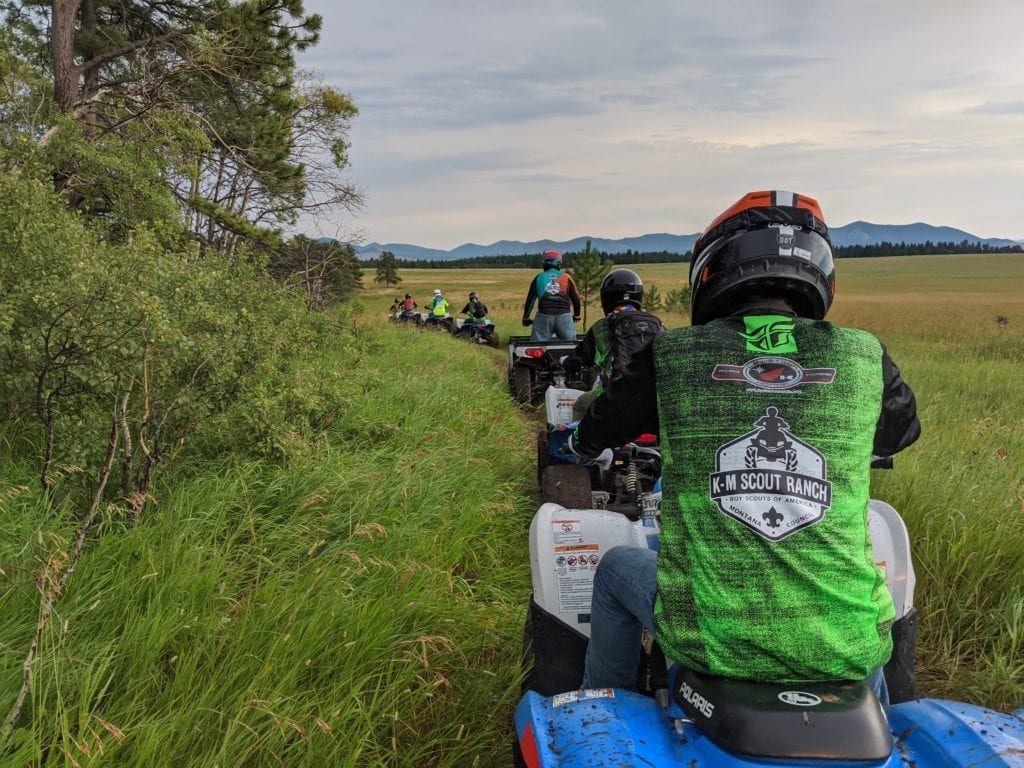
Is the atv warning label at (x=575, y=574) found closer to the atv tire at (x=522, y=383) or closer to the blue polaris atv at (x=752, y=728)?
the blue polaris atv at (x=752, y=728)

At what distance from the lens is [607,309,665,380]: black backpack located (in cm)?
470

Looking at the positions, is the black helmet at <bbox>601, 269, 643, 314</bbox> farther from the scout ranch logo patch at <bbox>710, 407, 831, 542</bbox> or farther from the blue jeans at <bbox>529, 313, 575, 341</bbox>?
the blue jeans at <bbox>529, 313, 575, 341</bbox>

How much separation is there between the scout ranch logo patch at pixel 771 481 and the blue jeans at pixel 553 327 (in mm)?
7932

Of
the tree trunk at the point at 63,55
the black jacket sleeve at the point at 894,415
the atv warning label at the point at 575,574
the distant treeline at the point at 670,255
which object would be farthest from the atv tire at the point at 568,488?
the distant treeline at the point at 670,255

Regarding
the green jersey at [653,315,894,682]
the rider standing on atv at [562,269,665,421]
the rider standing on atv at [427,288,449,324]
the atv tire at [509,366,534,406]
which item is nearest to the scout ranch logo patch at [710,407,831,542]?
the green jersey at [653,315,894,682]

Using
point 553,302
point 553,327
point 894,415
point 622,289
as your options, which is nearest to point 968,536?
point 894,415

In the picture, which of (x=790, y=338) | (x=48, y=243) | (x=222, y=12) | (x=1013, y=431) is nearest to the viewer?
(x=790, y=338)

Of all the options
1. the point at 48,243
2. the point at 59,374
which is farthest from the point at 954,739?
the point at 48,243

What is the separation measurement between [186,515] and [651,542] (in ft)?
7.56

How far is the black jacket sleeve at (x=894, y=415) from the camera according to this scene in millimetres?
1843

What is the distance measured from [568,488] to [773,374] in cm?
258

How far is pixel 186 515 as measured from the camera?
10.5ft

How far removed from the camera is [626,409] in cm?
200

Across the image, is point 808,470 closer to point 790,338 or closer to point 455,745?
point 790,338
